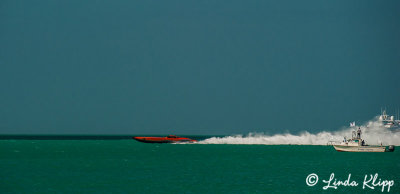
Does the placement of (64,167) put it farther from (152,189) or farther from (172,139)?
(172,139)

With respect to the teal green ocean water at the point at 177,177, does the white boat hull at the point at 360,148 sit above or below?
above

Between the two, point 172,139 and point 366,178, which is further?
point 172,139

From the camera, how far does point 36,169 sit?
8488 centimetres

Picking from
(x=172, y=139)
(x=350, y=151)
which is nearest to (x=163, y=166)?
(x=350, y=151)

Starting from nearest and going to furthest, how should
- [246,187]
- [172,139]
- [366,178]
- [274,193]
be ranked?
[274,193] < [246,187] < [366,178] < [172,139]

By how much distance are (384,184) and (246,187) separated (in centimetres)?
1542
